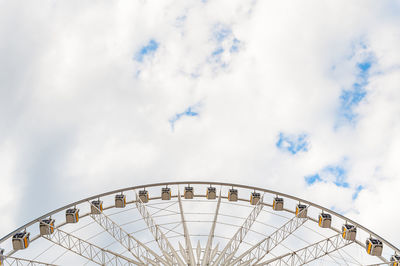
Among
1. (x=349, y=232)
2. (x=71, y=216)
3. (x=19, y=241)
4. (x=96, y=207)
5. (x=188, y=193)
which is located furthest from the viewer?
(x=188, y=193)

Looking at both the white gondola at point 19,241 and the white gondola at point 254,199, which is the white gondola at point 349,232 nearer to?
the white gondola at point 254,199

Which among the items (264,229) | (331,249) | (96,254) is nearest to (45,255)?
(96,254)

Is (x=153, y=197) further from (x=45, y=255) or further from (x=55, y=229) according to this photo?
(x=45, y=255)

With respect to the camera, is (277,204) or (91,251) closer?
(91,251)

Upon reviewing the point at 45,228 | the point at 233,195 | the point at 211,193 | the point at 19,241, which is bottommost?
the point at 19,241

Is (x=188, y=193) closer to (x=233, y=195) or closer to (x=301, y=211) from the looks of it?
(x=233, y=195)

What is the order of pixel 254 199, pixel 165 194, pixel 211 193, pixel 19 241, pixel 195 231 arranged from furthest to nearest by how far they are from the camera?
1. pixel 195 231
2. pixel 165 194
3. pixel 211 193
4. pixel 254 199
5. pixel 19 241

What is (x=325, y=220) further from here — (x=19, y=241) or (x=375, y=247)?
(x=19, y=241)

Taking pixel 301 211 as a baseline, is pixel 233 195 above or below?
above

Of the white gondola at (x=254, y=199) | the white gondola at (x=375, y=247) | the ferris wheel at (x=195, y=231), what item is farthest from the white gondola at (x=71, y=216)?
the white gondola at (x=375, y=247)

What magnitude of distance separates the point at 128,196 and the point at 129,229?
7.16 meters

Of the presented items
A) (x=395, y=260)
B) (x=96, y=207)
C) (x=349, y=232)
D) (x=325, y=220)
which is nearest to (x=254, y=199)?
(x=325, y=220)

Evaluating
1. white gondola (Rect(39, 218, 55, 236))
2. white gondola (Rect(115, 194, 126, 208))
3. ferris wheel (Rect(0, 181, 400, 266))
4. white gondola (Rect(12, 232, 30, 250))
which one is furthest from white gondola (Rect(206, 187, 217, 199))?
white gondola (Rect(12, 232, 30, 250))

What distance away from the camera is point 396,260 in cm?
2245
